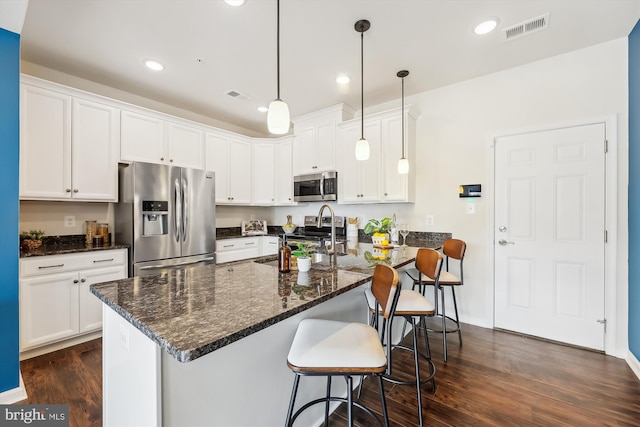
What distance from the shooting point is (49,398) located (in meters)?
1.93

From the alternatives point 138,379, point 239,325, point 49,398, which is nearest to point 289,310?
point 239,325

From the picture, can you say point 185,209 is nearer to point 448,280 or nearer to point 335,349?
point 335,349

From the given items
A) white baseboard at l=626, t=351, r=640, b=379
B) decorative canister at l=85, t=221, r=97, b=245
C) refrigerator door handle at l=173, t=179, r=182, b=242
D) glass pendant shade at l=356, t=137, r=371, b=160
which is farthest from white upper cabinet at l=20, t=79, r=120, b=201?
white baseboard at l=626, t=351, r=640, b=379

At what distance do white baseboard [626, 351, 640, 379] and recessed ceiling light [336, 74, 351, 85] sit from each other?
3.58 meters

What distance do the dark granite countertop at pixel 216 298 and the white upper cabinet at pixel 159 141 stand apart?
2297mm

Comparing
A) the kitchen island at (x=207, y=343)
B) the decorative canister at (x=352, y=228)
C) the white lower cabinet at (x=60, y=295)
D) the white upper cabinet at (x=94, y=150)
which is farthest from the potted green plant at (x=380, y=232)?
the white upper cabinet at (x=94, y=150)

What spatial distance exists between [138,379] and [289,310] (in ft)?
1.94

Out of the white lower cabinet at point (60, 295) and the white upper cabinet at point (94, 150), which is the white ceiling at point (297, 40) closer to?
the white upper cabinet at point (94, 150)

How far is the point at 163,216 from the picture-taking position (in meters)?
3.19

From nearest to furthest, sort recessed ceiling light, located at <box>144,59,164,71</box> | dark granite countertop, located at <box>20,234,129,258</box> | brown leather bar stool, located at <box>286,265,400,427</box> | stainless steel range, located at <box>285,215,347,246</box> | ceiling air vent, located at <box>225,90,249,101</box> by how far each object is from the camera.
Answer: brown leather bar stool, located at <box>286,265,400,427</box>
dark granite countertop, located at <box>20,234,129,258</box>
recessed ceiling light, located at <box>144,59,164,71</box>
ceiling air vent, located at <box>225,90,249,101</box>
stainless steel range, located at <box>285,215,347,246</box>

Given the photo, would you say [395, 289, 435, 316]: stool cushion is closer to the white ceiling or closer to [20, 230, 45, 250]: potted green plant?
the white ceiling

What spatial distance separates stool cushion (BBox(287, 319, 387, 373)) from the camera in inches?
42.9

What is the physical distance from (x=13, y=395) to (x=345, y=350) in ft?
7.94

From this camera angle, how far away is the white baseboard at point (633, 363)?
2166mm
